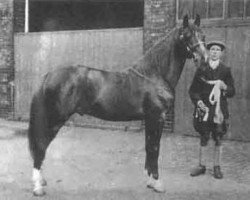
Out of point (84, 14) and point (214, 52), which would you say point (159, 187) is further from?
point (84, 14)

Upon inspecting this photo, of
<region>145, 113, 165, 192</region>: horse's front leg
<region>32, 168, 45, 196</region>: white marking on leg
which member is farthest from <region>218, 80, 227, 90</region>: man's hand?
<region>32, 168, 45, 196</region>: white marking on leg

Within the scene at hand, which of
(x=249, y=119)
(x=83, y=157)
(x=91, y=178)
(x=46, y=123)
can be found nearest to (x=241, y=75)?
(x=249, y=119)

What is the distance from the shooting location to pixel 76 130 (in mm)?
11125

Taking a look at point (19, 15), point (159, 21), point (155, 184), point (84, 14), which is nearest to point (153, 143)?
point (155, 184)

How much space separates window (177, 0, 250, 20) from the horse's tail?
4.90 meters

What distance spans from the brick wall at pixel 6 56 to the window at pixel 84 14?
2.40ft

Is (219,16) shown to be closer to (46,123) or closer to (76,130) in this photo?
(76,130)

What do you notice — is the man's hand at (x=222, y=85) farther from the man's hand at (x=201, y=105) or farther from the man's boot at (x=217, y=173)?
the man's boot at (x=217, y=173)

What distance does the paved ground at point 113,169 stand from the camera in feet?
19.3

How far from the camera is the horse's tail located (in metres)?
5.88

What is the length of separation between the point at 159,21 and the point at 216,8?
4.26 ft

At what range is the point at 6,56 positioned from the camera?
12836 millimetres

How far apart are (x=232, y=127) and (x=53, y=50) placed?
513 cm

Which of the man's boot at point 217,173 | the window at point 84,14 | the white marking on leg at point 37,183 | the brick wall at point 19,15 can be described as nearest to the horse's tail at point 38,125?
the white marking on leg at point 37,183
